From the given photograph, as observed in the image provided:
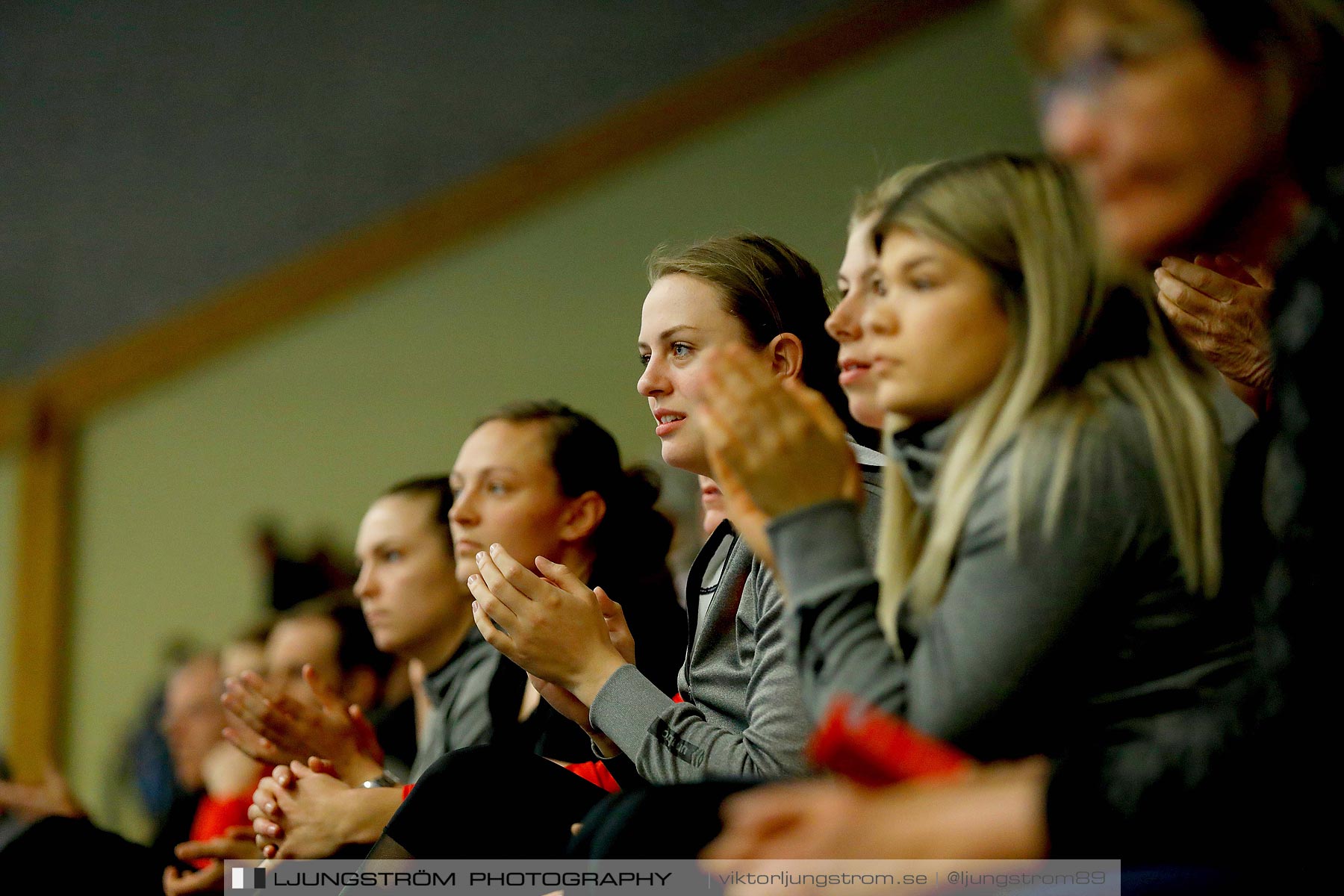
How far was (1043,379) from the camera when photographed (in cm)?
93

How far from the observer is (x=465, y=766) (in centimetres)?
119

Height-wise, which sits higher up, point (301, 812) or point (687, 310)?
point (687, 310)

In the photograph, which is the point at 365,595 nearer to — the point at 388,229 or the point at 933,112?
the point at 933,112

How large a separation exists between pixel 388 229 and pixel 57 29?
55.7 inches

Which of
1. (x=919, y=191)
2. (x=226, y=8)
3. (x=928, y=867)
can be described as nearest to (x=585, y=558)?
(x=919, y=191)

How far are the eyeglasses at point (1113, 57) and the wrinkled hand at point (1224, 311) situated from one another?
572 mm

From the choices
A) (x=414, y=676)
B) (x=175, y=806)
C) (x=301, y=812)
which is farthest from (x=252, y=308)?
(x=301, y=812)

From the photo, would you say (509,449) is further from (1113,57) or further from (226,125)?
(226,125)

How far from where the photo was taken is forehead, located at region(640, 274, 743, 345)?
1.51 metres

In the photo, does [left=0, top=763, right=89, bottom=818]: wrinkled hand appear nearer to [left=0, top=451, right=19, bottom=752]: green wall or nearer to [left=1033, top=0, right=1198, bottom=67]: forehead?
[left=1033, top=0, right=1198, bottom=67]: forehead

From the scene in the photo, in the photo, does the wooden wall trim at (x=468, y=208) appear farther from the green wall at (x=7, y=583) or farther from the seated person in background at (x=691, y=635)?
the seated person in background at (x=691, y=635)

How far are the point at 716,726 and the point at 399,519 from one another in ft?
3.40

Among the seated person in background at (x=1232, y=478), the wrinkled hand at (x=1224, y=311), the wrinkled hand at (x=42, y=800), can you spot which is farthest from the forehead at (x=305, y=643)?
the seated person in background at (x=1232, y=478)

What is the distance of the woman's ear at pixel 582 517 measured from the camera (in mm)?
1804
